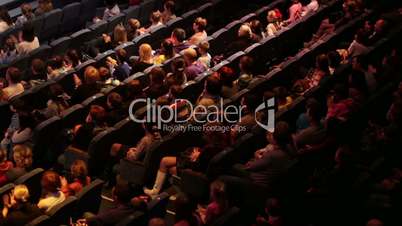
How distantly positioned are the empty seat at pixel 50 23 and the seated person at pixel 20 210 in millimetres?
4400

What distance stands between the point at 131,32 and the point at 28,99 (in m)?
1.98

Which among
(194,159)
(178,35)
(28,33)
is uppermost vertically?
(28,33)

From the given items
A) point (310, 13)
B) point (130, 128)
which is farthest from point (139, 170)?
point (310, 13)

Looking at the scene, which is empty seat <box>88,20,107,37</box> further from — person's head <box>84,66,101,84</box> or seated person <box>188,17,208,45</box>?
person's head <box>84,66,101,84</box>

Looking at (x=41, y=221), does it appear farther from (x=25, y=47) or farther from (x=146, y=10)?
(x=146, y=10)

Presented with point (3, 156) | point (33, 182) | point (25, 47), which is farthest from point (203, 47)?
point (33, 182)

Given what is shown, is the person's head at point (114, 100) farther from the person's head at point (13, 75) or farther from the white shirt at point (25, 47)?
the white shirt at point (25, 47)

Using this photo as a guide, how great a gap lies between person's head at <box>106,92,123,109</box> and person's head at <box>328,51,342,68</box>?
1.95 m

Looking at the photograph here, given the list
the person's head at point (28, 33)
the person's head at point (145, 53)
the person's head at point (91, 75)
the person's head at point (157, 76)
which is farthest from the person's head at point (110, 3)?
the person's head at point (157, 76)

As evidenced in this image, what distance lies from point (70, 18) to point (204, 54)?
2.67 m

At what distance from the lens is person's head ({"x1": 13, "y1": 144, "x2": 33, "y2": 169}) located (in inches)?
239

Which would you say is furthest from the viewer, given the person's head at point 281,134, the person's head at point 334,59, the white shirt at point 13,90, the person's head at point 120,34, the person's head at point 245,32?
the person's head at point 120,34

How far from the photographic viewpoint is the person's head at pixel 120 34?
8.59 meters

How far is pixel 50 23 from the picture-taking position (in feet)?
31.6
